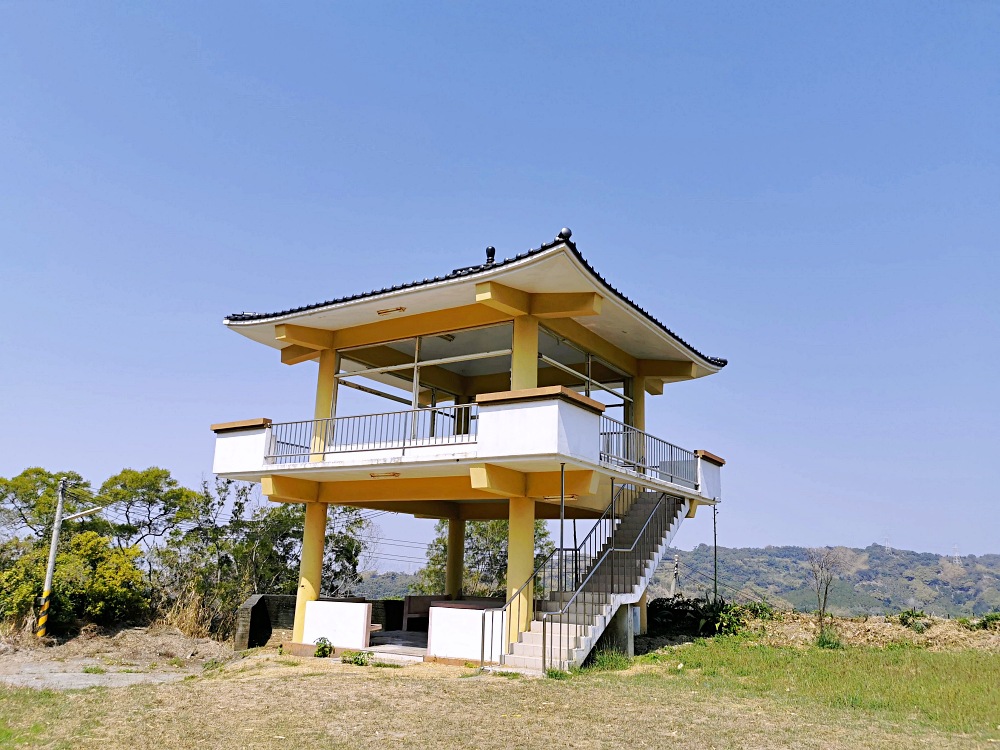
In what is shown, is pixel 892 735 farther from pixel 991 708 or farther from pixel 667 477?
pixel 667 477

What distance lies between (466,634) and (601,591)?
2.99 metres

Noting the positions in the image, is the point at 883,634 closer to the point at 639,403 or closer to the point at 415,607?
the point at 639,403

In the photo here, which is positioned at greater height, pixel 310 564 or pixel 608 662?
pixel 310 564

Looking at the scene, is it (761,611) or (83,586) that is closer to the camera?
(761,611)

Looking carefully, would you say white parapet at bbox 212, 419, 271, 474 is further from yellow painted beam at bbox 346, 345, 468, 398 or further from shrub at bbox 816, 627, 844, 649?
shrub at bbox 816, 627, 844, 649

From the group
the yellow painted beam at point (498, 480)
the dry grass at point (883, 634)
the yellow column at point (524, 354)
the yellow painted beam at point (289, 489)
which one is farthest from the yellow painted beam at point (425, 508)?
the dry grass at point (883, 634)

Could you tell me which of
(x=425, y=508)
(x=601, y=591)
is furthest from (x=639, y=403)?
(x=425, y=508)

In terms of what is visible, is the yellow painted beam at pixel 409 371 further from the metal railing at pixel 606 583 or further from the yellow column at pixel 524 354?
the metal railing at pixel 606 583

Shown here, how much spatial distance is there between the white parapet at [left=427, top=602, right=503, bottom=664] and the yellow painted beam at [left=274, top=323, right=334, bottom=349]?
6.11 metres

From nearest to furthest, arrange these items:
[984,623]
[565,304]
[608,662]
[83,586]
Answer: [608,662], [565,304], [984,623], [83,586]

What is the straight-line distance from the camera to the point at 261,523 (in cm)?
2527

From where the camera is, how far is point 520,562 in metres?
13.5

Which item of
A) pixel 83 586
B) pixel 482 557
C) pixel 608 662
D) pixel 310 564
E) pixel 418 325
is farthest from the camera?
pixel 482 557

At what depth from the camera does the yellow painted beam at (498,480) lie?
12875 mm
